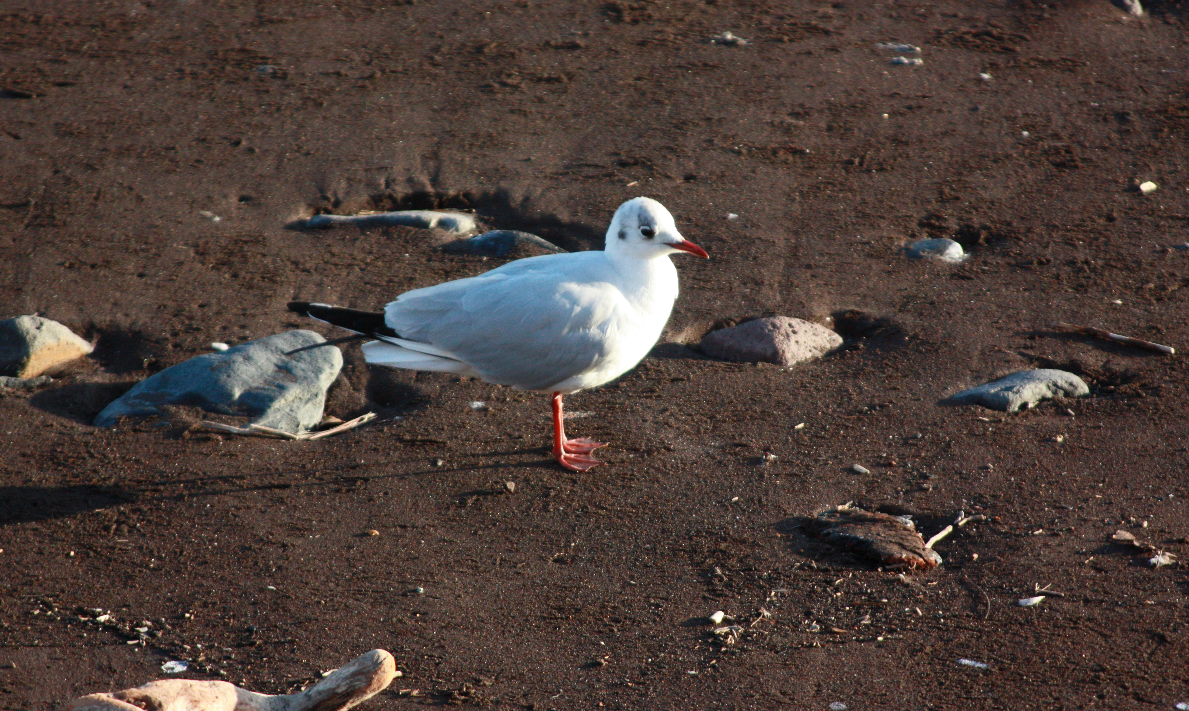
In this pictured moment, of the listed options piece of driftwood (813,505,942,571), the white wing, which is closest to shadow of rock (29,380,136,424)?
the white wing

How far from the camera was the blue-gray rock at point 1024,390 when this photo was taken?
4738mm

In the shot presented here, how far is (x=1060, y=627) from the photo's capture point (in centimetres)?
342

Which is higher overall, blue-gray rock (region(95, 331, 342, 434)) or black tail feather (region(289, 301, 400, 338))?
black tail feather (region(289, 301, 400, 338))

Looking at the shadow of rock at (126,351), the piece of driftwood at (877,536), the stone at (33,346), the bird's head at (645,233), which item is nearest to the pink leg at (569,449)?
the bird's head at (645,233)

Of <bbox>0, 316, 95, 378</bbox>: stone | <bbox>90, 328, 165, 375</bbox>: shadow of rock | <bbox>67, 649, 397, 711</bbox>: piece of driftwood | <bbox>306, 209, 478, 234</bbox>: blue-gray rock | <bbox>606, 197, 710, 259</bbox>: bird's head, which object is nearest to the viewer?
<bbox>67, 649, 397, 711</bbox>: piece of driftwood

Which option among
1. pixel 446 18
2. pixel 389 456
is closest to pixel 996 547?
pixel 389 456

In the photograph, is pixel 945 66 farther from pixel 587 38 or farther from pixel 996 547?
pixel 996 547

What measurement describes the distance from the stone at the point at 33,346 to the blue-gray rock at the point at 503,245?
2.14 meters

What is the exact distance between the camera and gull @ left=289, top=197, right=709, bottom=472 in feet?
13.9

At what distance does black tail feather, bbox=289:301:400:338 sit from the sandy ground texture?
20.5 inches

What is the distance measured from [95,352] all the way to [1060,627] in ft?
15.2

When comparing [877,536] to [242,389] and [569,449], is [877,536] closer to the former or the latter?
[569,449]

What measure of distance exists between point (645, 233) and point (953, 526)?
1.77 meters

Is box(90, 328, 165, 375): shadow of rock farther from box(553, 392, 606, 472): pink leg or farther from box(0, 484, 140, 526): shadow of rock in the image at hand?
box(553, 392, 606, 472): pink leg
